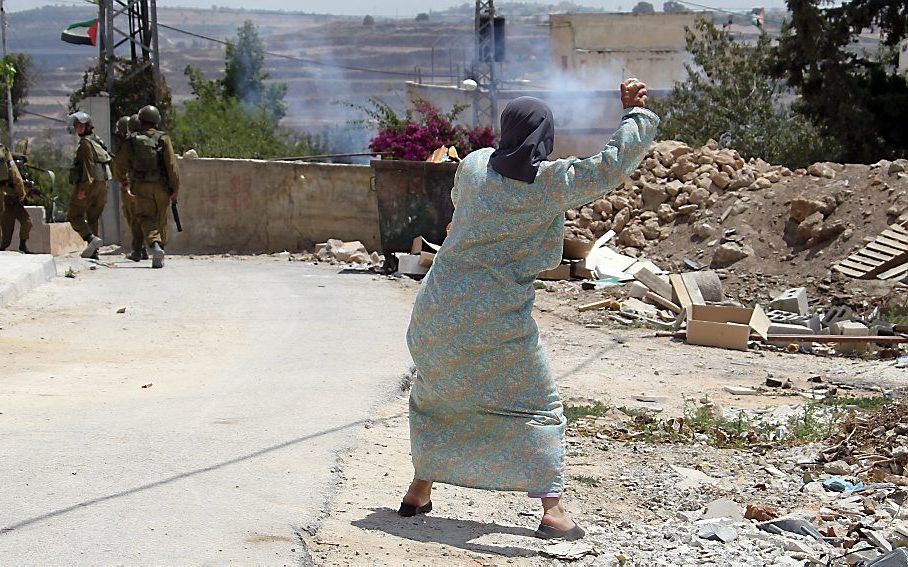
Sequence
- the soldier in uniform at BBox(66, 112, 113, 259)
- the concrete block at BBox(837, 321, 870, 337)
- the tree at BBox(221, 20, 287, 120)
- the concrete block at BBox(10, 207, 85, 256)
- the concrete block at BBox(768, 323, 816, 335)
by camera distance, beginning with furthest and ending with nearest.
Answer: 1. the tree at BBox(221, 20, 287, 120)
2. the concrete block at BBox(10, 207, 85, 256)
3. the soldier in uniform at BBox(66, 112, 113, 259)
4. the concrete block at BBox(768, 323, 816, 335)
5. the concrete block at BBox(837, 321, 870, 337)

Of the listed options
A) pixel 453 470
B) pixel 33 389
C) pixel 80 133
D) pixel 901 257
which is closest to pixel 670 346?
pixel 901 257

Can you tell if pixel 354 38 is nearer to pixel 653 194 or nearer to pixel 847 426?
pixel 653 194

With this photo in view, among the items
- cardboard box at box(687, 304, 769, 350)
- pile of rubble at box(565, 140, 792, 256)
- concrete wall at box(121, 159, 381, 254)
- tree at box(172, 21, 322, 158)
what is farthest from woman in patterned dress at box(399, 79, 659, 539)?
tree at box(172, 21, 322, 158)

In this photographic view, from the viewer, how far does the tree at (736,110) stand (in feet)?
91.4

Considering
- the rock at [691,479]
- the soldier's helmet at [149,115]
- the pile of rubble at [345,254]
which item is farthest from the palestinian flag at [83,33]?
the rock at [691,479]

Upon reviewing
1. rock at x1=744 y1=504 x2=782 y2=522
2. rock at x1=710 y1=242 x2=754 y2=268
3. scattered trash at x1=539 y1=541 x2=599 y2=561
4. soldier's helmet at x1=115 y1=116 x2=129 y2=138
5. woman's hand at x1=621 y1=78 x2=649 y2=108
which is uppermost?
woman's hand at x1=621 y1=78 x2=649 y2=108

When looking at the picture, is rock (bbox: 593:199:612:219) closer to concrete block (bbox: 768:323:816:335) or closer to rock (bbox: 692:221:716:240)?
rock (bbox: 692:221:716:240)

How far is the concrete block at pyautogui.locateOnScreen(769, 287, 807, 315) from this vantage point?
40.9 feet

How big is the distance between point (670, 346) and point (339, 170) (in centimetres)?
954

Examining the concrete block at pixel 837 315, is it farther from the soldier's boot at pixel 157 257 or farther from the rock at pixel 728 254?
the soldier's boot at pixel 157 257

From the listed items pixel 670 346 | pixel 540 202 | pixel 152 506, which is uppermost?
pixel 540 202

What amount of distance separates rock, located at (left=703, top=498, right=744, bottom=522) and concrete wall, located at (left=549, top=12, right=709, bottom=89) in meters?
56.0

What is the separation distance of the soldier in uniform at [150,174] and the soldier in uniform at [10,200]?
8.55 ft

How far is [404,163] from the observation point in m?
14.7
